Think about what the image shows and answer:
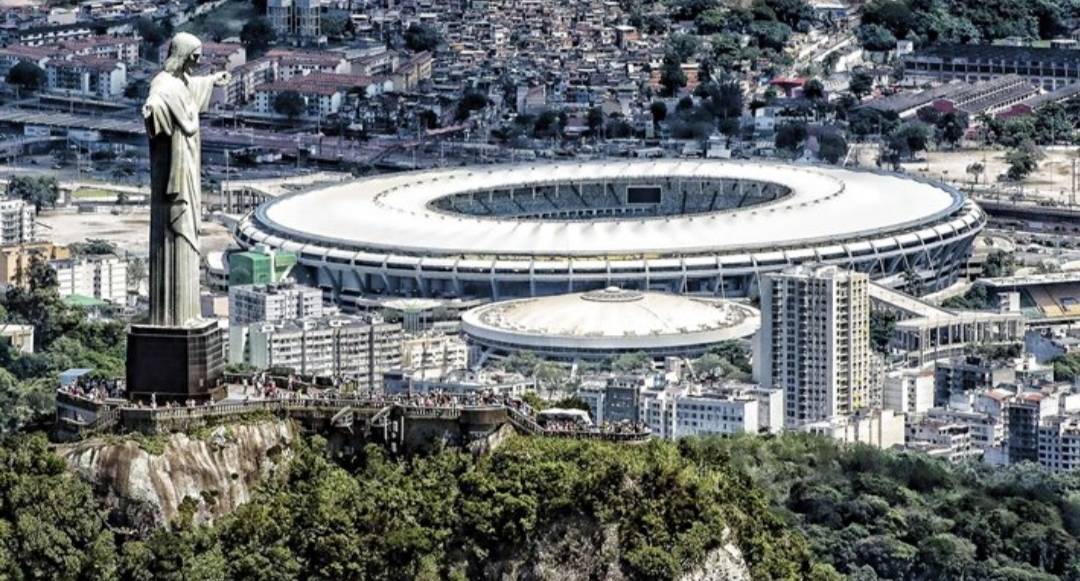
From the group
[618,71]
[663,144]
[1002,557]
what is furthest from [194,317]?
[618,71]

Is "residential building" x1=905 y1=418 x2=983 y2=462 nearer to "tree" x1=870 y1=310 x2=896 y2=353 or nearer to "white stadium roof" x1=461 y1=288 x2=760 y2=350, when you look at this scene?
"tree" x1=870 y1=310 x2=896 y2=353

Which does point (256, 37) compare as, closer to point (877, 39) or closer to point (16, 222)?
point (877, 39)

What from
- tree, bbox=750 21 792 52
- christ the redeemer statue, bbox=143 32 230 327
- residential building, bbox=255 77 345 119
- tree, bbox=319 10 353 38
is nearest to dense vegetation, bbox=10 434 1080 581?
christ the redeemer statue, bbox=143 32 230 327

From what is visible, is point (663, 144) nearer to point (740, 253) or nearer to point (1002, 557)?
point (740, 253)

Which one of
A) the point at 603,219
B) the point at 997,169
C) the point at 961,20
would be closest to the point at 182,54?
the point at 603,219

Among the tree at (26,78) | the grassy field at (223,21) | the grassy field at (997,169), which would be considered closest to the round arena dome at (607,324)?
the grassy field at (997,169)
